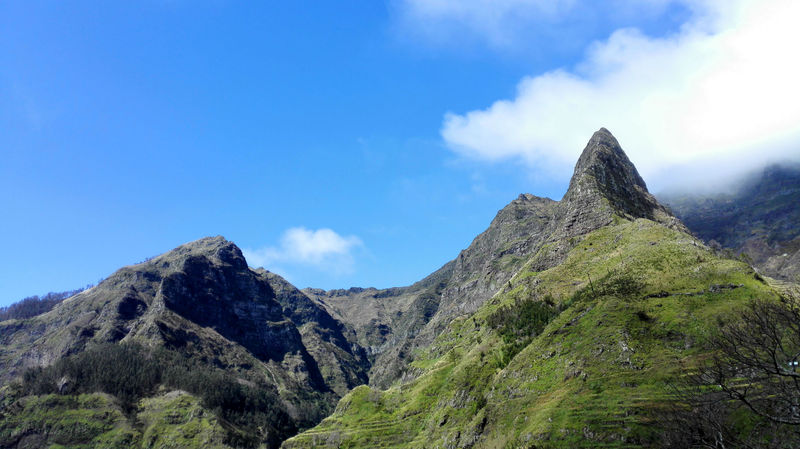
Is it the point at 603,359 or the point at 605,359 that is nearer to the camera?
the point at 605,359

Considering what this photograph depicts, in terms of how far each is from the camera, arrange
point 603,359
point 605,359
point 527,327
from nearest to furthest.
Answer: point 605,359, point 603,359, point 527,327

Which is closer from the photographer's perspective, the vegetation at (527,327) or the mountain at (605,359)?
the mountain at (605,359)

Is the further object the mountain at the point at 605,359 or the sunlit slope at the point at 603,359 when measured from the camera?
the sunlit slope at the point at 603,359

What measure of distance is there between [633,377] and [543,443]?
1005 inches

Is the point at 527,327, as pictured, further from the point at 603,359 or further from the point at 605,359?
the point at 605,359

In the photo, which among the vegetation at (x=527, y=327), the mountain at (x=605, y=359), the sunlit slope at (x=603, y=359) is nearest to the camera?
the mountain at (x=605, y=359)

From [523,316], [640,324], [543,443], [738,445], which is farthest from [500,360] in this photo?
[738,445]

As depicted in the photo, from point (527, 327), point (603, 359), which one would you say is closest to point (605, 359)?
point (603, 359)

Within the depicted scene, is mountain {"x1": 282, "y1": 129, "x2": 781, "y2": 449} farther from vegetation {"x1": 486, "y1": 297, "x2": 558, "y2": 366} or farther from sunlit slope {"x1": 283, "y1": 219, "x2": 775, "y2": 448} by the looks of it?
vegetation {"x1": 486, "y1": 297, "x2": 558, "y2": 366}

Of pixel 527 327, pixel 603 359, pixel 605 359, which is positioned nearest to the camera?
pixel 605 359

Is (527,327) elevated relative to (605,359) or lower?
elevated

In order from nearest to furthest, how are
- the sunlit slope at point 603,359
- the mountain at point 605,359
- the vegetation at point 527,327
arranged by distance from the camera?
1. the mountain at point 605,359
2. the sunlit slope at point 603,359
3. the vegetation at point 527,327

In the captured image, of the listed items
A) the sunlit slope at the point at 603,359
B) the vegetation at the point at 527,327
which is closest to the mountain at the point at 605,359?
the sunlit slope at the point at 603,359

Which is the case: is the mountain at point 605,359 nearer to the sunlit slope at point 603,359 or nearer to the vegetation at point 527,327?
the sunlit slope at point 603,359
